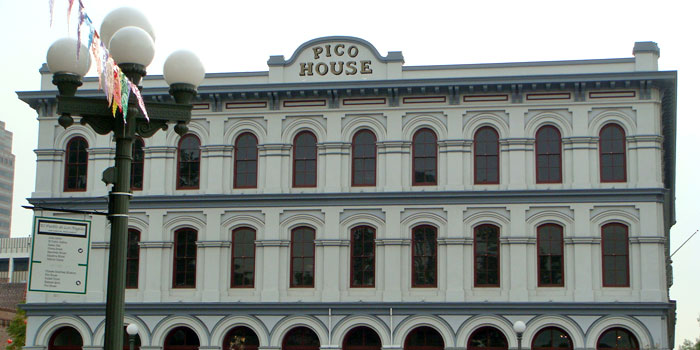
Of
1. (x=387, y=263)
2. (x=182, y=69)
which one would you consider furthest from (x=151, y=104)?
(x=387, y=263)

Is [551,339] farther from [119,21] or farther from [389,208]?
[119,21]

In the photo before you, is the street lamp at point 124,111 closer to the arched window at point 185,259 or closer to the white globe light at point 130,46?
the white globe light at point 130,46

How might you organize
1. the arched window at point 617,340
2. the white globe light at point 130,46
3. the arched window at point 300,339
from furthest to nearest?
the arched window at point 300,339 → the arched window at point 617,340 → the white globe light at point 130,46

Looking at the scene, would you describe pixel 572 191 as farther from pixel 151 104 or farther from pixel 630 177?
pixel 151 104

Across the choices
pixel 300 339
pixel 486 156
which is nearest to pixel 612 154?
pixel 486 156

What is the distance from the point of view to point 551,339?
35156mm

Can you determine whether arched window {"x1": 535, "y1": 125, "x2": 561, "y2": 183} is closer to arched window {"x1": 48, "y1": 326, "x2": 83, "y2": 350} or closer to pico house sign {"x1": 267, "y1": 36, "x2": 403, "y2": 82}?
pico house sign {"x1": 267, "y1": 36, "x2": 403, "y2": 82}

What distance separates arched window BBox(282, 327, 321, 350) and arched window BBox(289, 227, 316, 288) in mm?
1588

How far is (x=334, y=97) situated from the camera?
37125 mm

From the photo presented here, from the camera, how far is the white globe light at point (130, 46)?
12.6 metres

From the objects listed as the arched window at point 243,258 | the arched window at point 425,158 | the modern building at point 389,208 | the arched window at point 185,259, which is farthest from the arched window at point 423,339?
the arched window at point 185,259

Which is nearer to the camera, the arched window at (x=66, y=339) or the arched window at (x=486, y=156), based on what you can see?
the arched window at (x=486, y=156)

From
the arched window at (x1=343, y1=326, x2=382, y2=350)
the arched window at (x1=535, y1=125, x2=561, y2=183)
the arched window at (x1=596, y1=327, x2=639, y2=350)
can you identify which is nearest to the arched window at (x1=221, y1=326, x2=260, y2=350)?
the arched window at (x1=343, y1=326, x2=382, y2=350)

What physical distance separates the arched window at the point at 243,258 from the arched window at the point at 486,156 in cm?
842
